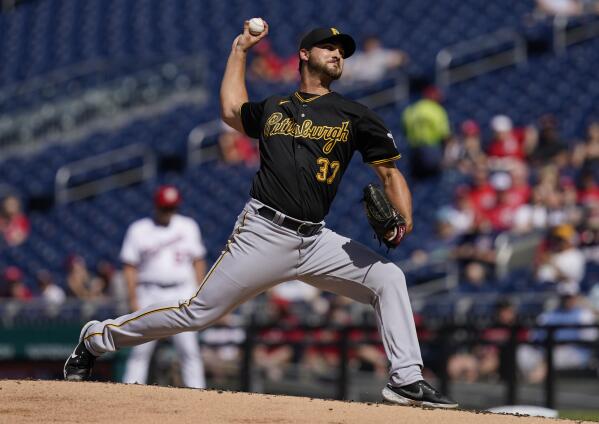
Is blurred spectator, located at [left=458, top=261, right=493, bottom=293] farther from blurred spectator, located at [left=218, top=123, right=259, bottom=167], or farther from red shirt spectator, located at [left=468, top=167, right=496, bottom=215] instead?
blurred spectator, located at [left=218, top=123, right=259, bottom=167]

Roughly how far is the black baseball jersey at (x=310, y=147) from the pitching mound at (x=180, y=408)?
0.88 metres

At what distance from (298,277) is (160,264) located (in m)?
3.20

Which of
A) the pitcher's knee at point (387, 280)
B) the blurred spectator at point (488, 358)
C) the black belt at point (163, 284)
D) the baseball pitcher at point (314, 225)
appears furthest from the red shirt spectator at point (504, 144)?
the pitcher's knee at point (387, 280)

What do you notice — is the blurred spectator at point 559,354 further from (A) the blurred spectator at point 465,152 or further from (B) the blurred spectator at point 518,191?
(A) the blurred spectator at point 465,152

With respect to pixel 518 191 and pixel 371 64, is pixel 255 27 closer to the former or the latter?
pixel 518 191

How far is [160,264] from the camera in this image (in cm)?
833

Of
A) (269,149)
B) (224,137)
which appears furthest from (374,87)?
(269,149)

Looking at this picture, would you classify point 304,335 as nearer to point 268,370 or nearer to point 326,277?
point 268,370

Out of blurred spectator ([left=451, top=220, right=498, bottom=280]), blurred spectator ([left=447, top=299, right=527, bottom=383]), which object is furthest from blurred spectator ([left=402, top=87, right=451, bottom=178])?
blurred spectator ([left=447, top=299, right=527, bottom=383])

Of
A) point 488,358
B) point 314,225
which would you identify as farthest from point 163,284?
point 314,225

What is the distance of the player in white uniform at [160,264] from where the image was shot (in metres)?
8.27

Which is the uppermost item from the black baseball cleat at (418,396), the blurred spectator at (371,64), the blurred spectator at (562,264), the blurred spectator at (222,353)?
the blurred spectator at (371,64)

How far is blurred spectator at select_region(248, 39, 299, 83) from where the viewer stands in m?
17.3

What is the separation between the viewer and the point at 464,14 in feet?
59.3
